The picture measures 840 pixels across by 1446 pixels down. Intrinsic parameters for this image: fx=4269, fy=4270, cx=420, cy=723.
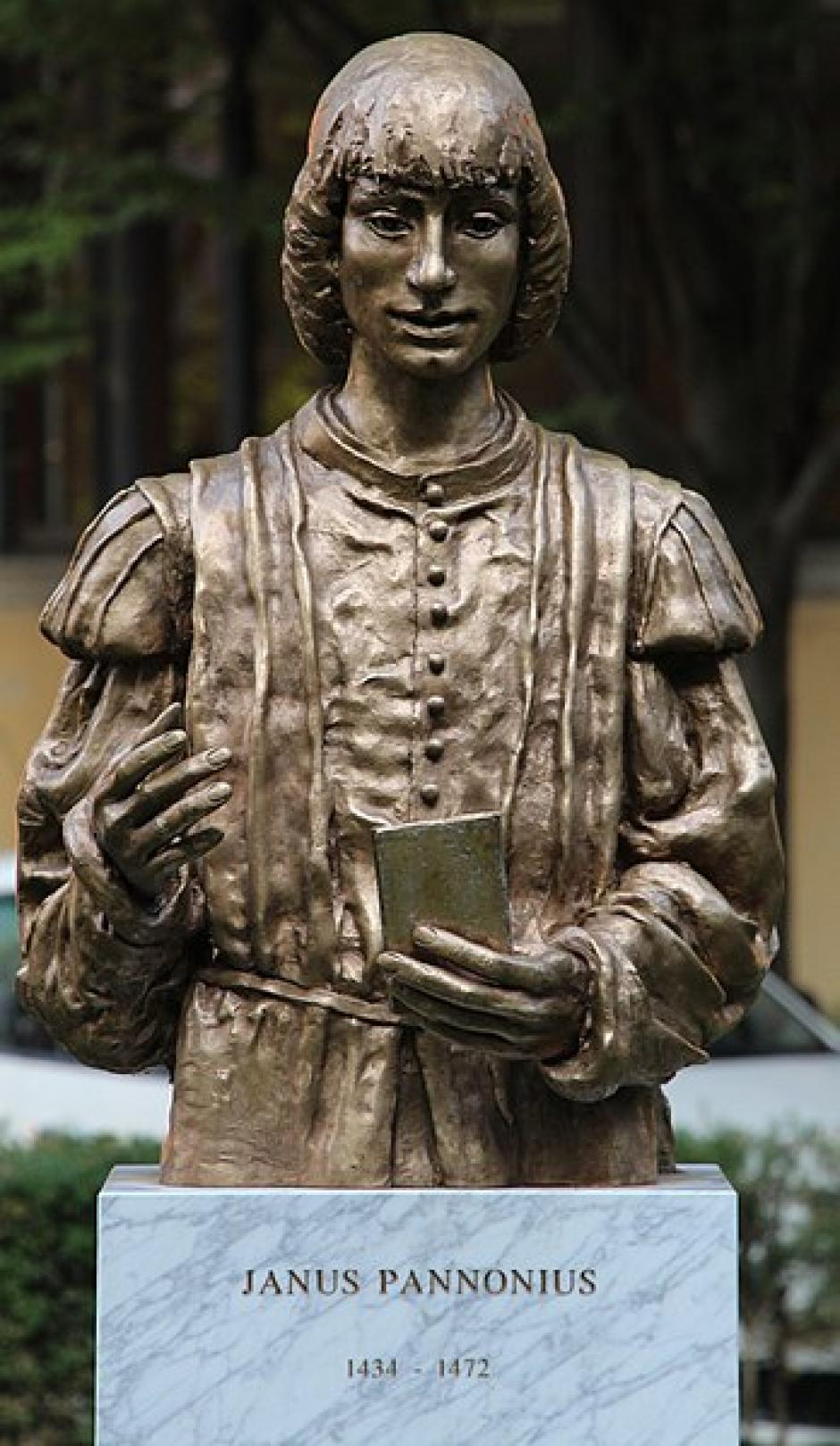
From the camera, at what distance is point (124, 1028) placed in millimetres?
Answer: 6906

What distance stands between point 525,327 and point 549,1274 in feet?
5.09

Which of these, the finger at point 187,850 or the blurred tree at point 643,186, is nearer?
the finger at point 187,850

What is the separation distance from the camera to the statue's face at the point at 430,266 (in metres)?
6.73

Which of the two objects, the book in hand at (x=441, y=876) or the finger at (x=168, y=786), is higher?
the finger at (x=168, y=786)

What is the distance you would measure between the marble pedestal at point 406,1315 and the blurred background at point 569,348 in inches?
158

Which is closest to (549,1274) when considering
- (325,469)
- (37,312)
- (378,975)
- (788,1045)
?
(378,975)

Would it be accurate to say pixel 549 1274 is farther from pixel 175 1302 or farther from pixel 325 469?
pixel 325 469

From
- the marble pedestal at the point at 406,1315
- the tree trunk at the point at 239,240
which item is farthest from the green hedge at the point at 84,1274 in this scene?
the tree trunk at the point at 239,240

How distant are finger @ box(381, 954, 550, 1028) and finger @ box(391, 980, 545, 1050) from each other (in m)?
0.01

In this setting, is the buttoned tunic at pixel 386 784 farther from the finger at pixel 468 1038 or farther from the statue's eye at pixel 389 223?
the statue's eye at pixel 389 223

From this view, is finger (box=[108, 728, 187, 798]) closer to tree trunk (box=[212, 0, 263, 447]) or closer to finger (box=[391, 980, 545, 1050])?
finger (box=[391, 980, 545, 1050])

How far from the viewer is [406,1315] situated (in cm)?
671

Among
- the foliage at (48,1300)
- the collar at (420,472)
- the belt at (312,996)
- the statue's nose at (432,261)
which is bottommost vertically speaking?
the foliage at (48,1300)

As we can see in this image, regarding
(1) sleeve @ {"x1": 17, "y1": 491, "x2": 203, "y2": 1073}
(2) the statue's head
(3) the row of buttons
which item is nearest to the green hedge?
(1) sleeve @ {"x1": 17, "y1": 491, "x2": 203, "y2": 1073}
